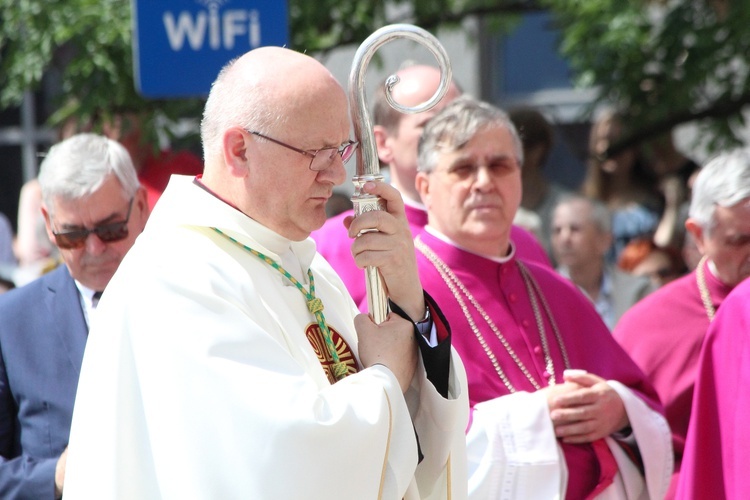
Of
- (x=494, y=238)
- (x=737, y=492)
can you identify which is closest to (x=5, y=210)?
(x=494, y=238)

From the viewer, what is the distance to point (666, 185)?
7.09 metres

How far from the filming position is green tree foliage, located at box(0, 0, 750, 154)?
249 inches

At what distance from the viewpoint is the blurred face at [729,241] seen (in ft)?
14.0

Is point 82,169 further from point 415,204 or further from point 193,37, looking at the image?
point 193,37

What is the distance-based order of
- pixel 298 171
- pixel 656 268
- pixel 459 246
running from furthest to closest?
1. pixel 656 268
2. pixel 459 246
3. pixel 298 171

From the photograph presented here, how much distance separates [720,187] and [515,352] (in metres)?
0.99

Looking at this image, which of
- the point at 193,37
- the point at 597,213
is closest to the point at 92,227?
the point at 193,37

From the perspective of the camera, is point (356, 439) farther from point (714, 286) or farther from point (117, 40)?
point (117, 40)

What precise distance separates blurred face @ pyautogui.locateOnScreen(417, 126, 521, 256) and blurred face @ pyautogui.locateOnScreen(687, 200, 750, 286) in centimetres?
77

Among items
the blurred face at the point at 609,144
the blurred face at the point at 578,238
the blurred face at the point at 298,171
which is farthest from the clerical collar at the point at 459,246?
the blurred face at the point at 609,144

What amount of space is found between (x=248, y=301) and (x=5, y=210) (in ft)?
29.5

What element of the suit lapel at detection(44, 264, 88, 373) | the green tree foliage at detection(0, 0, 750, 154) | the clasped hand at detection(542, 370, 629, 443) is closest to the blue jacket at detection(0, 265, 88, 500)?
the suit lapel at detection(44, 264, 88, 373)

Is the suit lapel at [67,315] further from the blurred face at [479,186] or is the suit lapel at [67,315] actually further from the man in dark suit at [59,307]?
the blurred face at [479,186]

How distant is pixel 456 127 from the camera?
12.9ft
